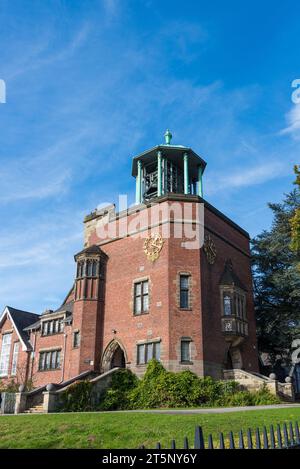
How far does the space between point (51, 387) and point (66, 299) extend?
1595cm

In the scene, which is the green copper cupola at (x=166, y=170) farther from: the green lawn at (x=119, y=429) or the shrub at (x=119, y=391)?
the green lawn at (x=119, y=429)

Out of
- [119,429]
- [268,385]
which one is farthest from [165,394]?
[119,429]

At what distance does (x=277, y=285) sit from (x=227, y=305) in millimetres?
8070

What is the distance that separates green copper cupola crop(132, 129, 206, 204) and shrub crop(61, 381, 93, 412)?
46.9ft

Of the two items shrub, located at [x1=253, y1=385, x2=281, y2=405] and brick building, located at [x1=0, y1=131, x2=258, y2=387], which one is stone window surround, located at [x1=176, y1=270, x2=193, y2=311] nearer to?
brick building, located at [x1=0, y1=131, x2=258, y2=387]

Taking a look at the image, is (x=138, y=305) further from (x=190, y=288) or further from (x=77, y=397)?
(x=77, y=397)

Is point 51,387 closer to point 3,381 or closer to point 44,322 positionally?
point 44,322

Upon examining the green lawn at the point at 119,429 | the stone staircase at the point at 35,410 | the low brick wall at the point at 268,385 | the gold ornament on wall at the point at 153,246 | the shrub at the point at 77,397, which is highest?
the gold ornament on wall at the point at 153,246

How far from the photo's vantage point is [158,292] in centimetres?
2766

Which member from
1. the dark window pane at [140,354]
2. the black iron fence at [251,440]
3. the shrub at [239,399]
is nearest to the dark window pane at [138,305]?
the dark window pane at [140,354]

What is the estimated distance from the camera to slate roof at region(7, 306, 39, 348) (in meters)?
38.8

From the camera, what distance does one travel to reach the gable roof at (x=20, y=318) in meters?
38.3

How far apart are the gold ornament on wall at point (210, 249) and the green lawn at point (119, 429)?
1552 centimetres
